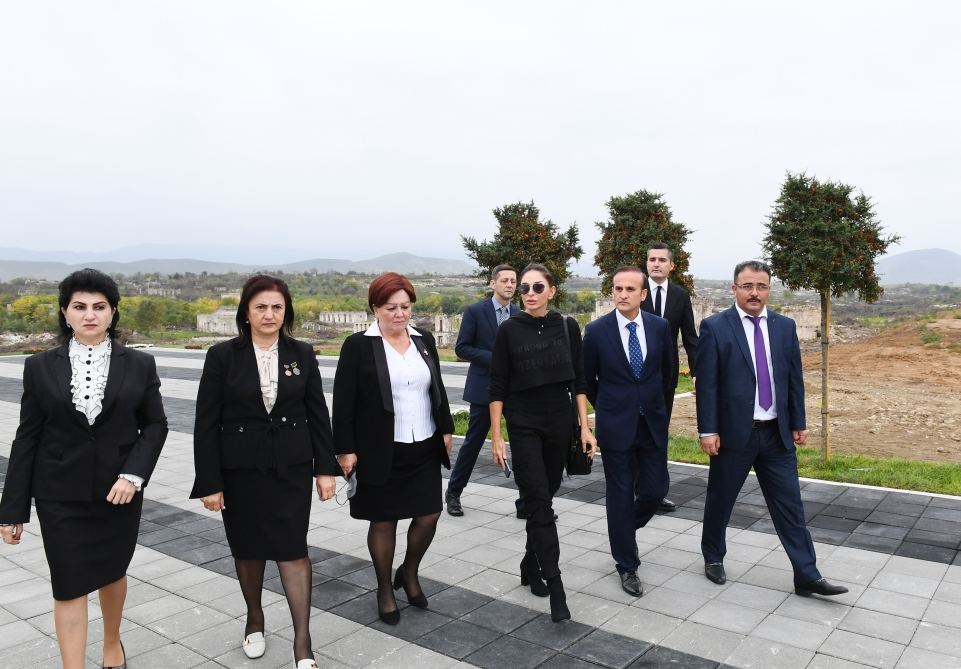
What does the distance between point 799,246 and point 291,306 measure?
5.12 metres

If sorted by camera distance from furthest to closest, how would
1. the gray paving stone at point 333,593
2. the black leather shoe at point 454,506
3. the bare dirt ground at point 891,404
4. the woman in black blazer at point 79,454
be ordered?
the bare dirt ground at point 891,404
the black leather shoe at point 454,506
the gray paving stone at point 333,593
the woman in black blazer at point 79,454

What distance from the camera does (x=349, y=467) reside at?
3.45 metres

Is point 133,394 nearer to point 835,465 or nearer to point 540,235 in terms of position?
point 835,465

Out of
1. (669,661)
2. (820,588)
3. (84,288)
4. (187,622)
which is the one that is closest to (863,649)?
(820,588)

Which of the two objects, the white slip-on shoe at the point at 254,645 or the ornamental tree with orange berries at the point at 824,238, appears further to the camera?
the ornamental tree with orange berries at the point at 824,238

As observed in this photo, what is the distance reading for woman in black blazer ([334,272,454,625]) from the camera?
11.3 feet

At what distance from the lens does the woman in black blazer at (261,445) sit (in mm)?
2988

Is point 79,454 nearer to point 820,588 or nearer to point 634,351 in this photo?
point 634,351

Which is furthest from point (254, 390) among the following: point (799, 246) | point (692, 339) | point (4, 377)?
point (4, 377)

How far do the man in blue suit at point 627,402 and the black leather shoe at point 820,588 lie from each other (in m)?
0.85

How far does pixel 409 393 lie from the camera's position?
3535 mm

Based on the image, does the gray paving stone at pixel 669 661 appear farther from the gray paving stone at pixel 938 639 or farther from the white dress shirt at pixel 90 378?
the white dress shirt at pixel 90 378

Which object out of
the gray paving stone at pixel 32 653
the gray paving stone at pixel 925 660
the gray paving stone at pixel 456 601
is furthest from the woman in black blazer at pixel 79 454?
the gray paving stone at pixel 925 660

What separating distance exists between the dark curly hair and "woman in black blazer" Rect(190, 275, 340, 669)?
1.46ft
